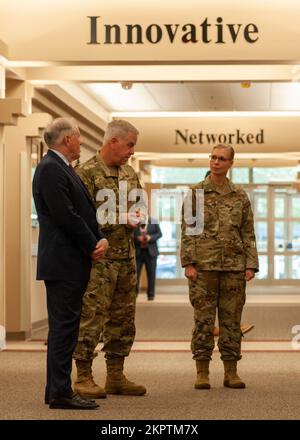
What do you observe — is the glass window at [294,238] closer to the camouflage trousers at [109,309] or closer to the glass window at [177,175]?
the glass window at [177,175]

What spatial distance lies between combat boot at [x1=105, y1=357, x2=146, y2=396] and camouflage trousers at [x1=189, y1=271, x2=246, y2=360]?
0.60 metres

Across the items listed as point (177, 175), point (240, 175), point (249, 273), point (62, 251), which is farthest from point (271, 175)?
point (62, 251)

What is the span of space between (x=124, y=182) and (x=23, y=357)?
288cm

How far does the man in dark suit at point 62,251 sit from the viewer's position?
5527 millimetres

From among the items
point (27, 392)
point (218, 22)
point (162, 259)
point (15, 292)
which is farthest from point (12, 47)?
point (162, 259)

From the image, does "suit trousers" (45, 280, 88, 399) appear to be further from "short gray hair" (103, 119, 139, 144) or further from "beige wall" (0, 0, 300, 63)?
"beige wall" (0, 0, 300, 63)

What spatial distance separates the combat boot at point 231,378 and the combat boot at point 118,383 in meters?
0.69

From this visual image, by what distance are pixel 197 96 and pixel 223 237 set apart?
850 cm

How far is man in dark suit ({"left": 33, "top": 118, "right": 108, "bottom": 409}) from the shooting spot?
5527 millimetres

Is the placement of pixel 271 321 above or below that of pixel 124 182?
below

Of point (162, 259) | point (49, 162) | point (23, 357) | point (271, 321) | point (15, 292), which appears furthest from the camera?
point (162, 259)

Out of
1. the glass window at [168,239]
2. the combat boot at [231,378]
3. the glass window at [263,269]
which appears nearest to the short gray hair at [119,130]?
the combat boot at [231,378]

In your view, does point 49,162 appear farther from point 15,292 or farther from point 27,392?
point 15,292
